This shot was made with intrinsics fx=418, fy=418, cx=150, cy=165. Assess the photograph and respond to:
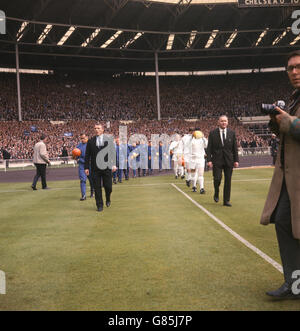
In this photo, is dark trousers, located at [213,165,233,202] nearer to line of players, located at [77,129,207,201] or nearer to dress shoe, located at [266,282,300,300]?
line of players, located at [77,129,207,201]

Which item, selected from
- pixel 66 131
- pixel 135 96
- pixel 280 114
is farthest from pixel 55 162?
pixel 280 114

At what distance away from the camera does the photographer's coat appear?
3.66 metres

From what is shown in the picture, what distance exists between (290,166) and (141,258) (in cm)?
279

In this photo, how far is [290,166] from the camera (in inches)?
154

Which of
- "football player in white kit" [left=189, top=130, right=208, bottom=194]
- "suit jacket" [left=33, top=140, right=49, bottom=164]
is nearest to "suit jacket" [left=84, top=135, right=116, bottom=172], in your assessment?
"football player in white kit" [left=189, top=130, right=208, bottom=194]

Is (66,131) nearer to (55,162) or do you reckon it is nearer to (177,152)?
(55,162)

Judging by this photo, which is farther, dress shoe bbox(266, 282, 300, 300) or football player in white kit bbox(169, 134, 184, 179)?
football player in white kit bbox(169, 134, 184, 179)

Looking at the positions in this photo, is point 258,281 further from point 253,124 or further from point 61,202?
point 253,124

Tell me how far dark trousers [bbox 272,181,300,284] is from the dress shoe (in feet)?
0.26

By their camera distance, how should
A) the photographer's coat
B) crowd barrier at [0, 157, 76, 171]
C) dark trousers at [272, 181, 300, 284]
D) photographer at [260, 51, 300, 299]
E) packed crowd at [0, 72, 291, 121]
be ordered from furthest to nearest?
packed crowd at [0, 72, 291, 121]
crowd barrier at [0, 157, 76, 171]
dark trousers at [272, 181, 300, 284]
photographer at [260, 51, 300, 299]
the photographer's coat

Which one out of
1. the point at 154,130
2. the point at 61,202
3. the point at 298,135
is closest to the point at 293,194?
the point at 298,135

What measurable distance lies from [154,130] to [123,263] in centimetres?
4208

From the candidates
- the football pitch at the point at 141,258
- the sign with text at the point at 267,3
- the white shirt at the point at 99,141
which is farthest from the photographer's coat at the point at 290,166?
the sign with text at the point at 267,3

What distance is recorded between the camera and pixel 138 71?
198ft
